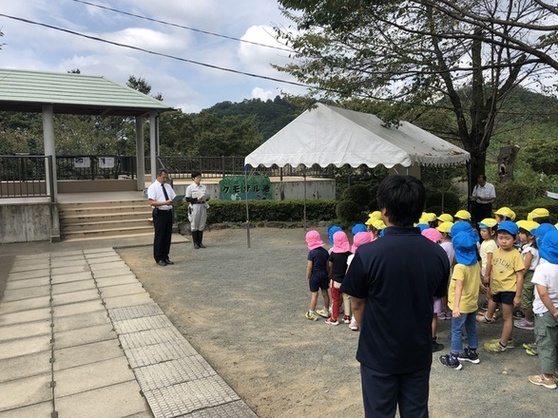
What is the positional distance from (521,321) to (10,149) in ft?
92.4

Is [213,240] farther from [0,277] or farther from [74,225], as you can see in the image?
[0,277]

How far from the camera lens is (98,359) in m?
3.92

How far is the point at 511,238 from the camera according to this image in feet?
12.5

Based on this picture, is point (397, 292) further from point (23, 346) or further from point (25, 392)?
point (23, 346)

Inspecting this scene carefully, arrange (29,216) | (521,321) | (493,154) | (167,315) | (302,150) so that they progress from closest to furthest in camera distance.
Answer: (521,321) < (167,315) < (302,150) < (29,216) < (493,154)

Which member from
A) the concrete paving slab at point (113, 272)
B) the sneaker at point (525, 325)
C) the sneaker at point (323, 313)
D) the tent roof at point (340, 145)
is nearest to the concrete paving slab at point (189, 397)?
the sneaker at point (323, 313)

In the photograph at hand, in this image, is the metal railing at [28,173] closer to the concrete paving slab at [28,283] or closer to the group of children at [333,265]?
the concrete paving slab at [28,283]

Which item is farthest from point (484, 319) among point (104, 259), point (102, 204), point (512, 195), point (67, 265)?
point (512, 195)

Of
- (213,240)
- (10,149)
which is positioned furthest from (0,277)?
(10,149)

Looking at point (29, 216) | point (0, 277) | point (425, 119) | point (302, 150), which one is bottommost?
point (0, 277)

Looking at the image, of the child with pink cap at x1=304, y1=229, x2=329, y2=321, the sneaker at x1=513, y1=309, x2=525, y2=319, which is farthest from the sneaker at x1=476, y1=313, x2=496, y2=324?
the child with pink cap at x1=304, y1=229, x2=329, y2=321

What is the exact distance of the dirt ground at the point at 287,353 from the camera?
10.2 feet

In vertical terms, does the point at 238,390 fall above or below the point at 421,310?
below

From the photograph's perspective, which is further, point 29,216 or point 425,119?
point 425,119
